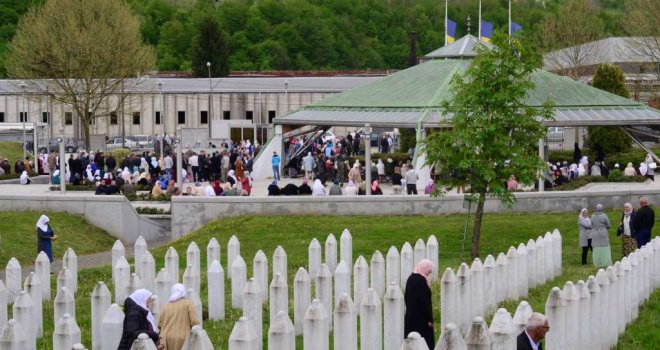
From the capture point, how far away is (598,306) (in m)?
15.8

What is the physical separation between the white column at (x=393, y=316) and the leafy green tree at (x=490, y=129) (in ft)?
38.8

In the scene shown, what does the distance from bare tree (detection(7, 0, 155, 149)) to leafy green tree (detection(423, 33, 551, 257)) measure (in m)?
37.3

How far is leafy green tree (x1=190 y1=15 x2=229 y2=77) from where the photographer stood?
10906cm

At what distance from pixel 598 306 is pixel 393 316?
7.82ft

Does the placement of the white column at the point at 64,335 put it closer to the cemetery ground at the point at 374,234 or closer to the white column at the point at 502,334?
the white column at the point at 502,334

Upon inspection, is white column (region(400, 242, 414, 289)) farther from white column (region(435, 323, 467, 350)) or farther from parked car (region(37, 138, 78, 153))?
parked car (region(37, 138, 78, 153))

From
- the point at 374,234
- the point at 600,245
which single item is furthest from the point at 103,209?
the point at 600,245

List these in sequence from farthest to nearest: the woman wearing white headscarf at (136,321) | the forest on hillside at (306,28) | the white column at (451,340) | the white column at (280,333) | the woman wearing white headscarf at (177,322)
Result: the forest on hillside at (306,28) < the woman wearing white headscarf at (177,322) < the woman wearing white headscarf at (136,321) < the white column at (280,333) < the white column at (451,340)

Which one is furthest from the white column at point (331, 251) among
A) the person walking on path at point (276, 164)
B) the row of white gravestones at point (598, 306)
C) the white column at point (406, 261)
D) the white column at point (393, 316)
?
the person walking on path at point (276, 164)

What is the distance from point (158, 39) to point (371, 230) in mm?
115571

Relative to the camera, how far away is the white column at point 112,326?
1482cm

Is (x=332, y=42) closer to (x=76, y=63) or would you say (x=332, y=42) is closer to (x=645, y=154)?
(x=76, y=63)

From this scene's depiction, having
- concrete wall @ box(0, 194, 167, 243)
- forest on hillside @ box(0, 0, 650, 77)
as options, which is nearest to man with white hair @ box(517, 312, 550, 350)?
concrete wall @ box(0, 194, 167, 243)

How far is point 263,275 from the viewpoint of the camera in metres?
20.1
